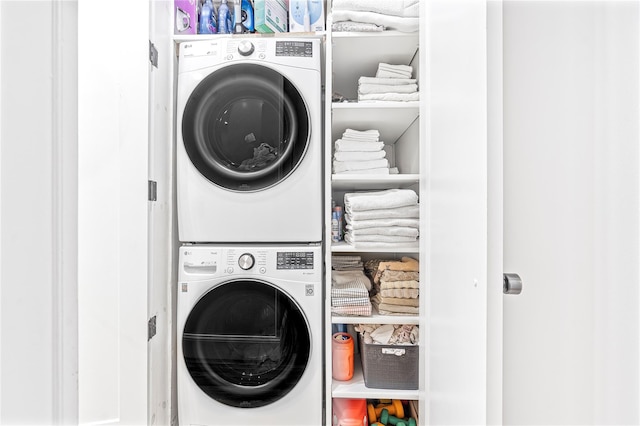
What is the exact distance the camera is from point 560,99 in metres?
0.67

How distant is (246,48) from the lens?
1.42 meters

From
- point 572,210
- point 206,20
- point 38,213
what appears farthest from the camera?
point 206,20

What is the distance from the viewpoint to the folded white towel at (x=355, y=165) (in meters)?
1.46

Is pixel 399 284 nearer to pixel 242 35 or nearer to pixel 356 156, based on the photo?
pixel 356 156

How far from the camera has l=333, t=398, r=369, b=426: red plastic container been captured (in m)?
1.41

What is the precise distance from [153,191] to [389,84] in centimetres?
104

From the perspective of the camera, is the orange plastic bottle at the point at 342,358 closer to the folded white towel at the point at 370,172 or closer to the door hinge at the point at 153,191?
the folded white towel at the point at 370,172

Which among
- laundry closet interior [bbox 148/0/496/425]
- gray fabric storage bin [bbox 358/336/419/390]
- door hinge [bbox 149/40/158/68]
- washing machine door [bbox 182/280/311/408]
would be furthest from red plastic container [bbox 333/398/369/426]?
door hinge [bbox 149/40/158/68]

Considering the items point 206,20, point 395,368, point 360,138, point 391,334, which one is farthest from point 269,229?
point 206,20

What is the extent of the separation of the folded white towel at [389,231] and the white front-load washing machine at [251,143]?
0.16 m

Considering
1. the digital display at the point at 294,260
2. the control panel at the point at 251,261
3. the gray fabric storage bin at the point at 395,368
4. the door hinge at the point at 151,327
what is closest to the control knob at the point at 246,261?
the control panel at the point at 251,261

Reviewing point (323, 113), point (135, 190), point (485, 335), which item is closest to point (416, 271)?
point (485, 335)

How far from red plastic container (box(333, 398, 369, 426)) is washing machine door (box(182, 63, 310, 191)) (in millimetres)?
958

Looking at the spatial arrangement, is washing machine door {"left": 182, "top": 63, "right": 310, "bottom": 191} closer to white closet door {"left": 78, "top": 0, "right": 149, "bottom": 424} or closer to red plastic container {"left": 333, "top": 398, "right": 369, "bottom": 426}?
white closet door {"left": 78, "top": 0, "right": 149, "bottom": 424}
